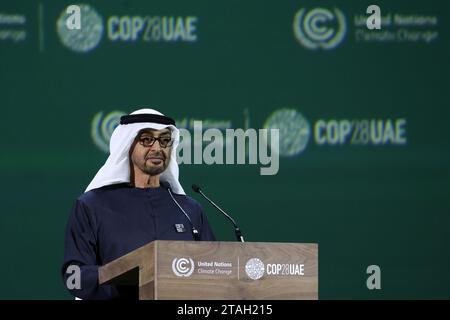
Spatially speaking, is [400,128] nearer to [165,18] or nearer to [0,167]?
[165,18]

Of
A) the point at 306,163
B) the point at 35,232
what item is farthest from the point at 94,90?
the point at 306,163

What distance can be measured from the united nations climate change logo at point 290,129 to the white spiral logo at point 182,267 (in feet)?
8.57

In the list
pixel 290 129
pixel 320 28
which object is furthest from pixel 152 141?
pixel 320 28

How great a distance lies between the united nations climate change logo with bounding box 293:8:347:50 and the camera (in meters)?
6.66

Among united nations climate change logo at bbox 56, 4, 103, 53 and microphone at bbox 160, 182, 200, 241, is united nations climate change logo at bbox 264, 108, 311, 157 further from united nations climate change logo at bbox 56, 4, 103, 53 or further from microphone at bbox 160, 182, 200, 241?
microphone at bbox 160, 182, 200, 241

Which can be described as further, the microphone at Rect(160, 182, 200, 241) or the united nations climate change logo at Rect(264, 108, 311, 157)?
the united nations climate change logo at Rect(264, 108, 311, 157)

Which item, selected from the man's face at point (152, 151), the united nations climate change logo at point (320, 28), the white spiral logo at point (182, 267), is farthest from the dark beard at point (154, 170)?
the united nations climate change logo at point (320, 28)

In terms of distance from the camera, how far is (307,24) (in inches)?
262

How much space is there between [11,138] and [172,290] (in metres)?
2.55

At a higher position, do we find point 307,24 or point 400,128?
point 307,24

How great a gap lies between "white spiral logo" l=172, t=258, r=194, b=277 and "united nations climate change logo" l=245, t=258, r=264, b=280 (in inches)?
8.6

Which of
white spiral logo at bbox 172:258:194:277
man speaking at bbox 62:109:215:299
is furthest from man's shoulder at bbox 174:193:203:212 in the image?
white spiral logo at bbox 172:258:194:277

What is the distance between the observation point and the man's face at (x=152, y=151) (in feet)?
17.5

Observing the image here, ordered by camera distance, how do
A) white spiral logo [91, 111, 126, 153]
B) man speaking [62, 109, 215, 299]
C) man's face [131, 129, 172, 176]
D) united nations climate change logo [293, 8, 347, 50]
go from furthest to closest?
united nations climate change logo [293, 8, 347, 50]
white spiral logo [91, 111, 126, 153]
man's face [131, 129, 172, 176]
man speaking [62, 109, 215, 299]
